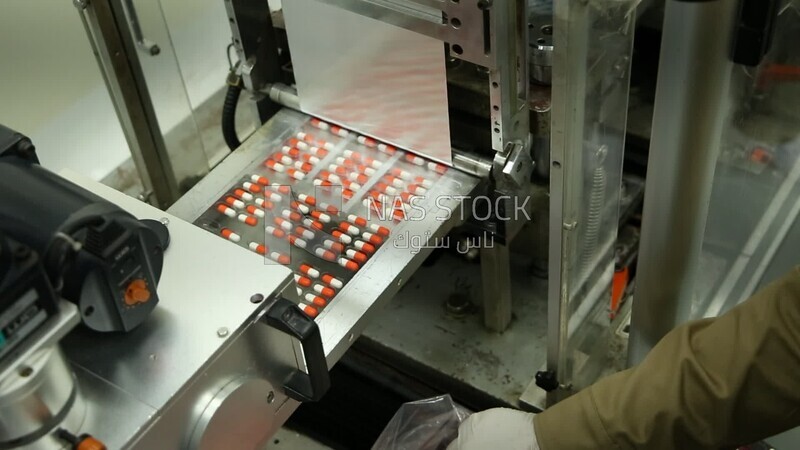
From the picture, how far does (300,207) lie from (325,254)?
0.12m

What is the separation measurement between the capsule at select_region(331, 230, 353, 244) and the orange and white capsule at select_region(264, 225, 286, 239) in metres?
0.08

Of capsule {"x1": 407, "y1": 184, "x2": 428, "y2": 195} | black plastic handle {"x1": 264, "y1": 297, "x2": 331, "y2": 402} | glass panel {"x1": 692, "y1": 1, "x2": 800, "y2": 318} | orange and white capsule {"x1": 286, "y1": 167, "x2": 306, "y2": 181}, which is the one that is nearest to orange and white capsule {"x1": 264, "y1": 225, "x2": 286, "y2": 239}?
orange and white capsule {"x1": 286, "y1": 167, "x2": 306, "y2": 181}

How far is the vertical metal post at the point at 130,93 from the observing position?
5.47 feet

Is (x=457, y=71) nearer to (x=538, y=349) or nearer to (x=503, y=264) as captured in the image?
(x=503, y=264)

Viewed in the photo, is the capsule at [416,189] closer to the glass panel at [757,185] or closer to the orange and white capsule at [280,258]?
the orange and white capsule at [280,258]

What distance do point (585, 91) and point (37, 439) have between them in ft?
2.50

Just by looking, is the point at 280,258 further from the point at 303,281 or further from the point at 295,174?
the point at 295,174

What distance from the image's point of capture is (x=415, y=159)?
1.51 meters

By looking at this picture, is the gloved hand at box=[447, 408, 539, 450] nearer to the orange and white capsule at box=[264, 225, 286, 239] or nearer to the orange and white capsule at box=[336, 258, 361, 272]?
the orange and white capsule at box=[336, 258, 361, 272]

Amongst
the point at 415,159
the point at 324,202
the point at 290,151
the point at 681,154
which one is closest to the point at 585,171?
the point at 681,154

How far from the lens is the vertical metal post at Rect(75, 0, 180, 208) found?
167 centimetres

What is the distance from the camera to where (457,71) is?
1.47 m

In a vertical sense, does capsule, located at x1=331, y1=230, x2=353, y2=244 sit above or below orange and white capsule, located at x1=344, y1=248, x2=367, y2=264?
above

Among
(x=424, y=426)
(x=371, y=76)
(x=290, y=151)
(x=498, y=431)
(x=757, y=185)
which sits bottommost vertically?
(x=424, y=426)
